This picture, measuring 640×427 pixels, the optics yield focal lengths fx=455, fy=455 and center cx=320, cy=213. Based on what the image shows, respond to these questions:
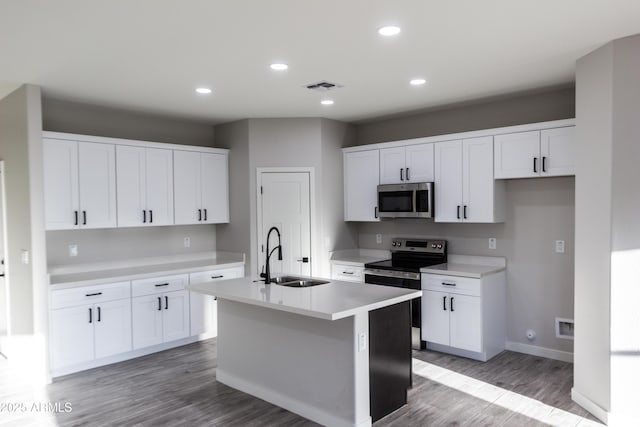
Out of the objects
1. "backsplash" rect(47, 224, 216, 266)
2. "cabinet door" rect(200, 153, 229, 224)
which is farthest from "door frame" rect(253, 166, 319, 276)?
"backsplash" rect(47, 224, 216, 266)

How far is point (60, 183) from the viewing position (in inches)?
172

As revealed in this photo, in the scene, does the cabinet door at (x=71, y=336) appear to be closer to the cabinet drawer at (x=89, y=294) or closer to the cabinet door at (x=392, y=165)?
the cabinet drawer at (x=89, y=294)

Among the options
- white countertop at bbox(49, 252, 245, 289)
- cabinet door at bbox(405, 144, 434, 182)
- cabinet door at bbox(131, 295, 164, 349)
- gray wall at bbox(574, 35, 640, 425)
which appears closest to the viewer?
gray wall at bbox(574, 35, 640, 425)

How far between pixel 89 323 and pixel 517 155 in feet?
14.5

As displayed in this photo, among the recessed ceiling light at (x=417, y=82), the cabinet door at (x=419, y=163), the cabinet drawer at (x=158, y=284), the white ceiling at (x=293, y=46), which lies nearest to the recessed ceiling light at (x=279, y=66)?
the white ceiling at (x=293, y=46)

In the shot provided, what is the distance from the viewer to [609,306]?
318 cm

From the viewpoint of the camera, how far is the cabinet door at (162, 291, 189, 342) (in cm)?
492

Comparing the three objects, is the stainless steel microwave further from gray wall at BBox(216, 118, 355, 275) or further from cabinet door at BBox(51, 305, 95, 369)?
cabinet door at BBox(51, 305, 95, 369)

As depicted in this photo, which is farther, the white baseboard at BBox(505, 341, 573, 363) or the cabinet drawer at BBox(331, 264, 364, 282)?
the cabinet drawer at BBox(331, 264, 364, 282)

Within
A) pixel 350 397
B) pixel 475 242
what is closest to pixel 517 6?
pixel 350 397

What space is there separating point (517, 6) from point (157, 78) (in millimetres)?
2796

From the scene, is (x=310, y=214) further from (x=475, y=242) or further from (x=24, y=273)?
(x=24, y=273)

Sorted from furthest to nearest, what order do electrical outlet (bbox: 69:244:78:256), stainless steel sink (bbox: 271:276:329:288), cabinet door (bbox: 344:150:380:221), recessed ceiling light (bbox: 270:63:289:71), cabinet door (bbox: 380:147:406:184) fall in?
cabinet door (bbox: 344:150:380:221) → cabinet door (bbox: 380:147:406:184) → electrical outlet (bbox: 69:244:78:256) → stainless steel sink (bbox: 271:276:329:288) → recessed ceiling light (bbox: 270:63:289:71)

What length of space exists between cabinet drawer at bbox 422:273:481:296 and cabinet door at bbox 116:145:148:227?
3146 millimetres
